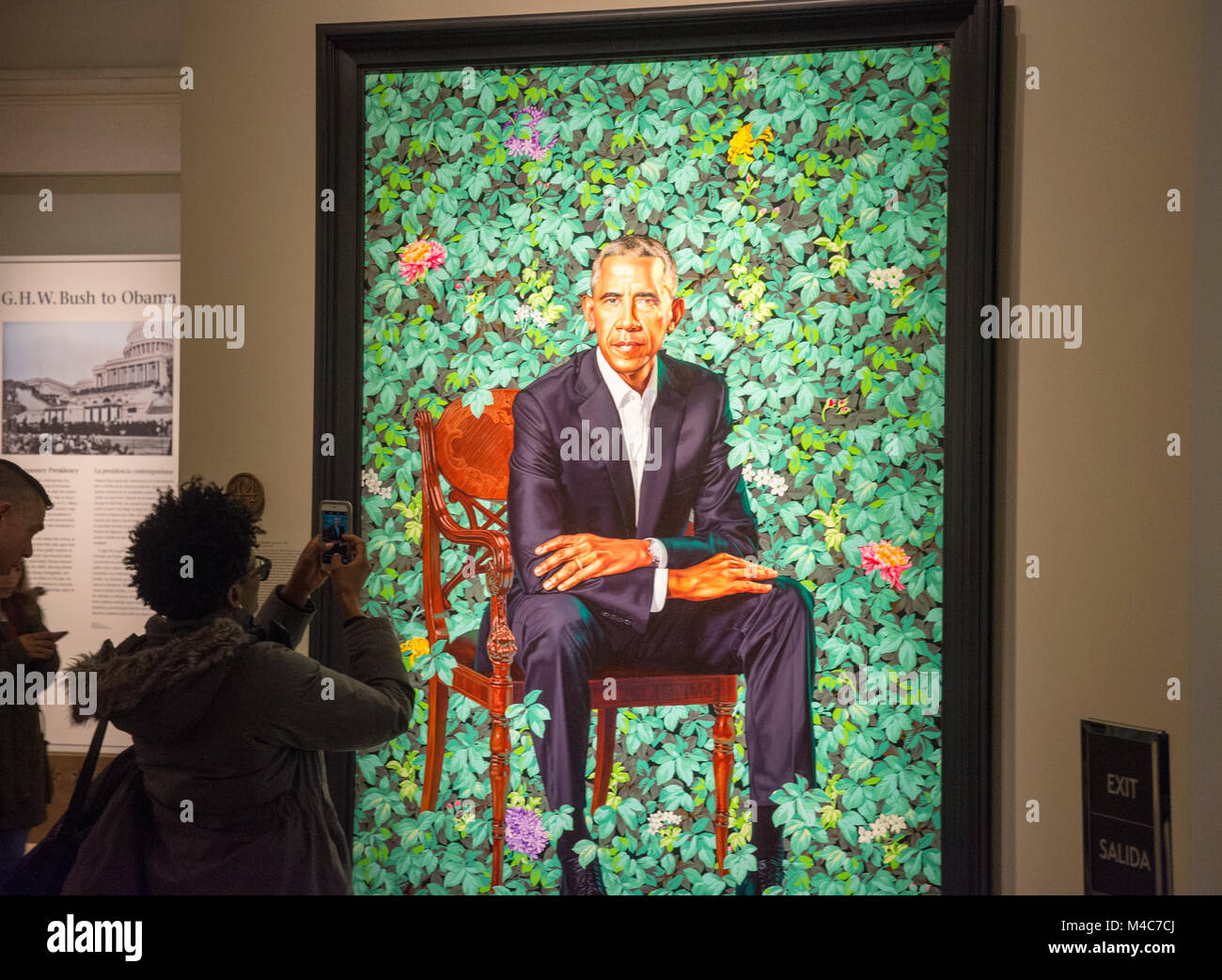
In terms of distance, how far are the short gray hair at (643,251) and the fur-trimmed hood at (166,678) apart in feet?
4.15

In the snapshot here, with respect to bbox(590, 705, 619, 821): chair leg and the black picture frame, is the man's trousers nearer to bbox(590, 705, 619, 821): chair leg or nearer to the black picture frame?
bbox(590, 705, 619, 821): chair leg

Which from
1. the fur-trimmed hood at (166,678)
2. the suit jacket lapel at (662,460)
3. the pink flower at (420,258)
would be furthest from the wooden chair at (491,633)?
the fur-trimmed hood at (166,678)

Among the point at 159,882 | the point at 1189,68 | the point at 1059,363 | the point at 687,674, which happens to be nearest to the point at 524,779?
the point at 687,674

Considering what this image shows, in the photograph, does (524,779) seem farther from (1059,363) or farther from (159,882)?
(1059,363)

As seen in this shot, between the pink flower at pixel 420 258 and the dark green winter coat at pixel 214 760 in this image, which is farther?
the pink flower at pixel 420 258

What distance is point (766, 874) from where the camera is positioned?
2.17 m

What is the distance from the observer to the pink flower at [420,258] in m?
2.25

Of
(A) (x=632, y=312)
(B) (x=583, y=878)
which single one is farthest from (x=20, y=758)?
(A) (x=632, y=312)

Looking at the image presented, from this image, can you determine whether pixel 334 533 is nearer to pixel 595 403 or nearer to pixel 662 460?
pixel 595 403

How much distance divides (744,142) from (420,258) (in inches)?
34.6

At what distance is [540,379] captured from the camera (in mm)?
2234

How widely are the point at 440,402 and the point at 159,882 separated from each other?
1.22 meters

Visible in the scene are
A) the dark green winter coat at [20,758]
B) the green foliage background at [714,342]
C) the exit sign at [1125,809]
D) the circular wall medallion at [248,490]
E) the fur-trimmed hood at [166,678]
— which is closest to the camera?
the fur-trimmed hood at [166,678]

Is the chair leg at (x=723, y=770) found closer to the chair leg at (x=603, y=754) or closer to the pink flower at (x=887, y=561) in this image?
the chair leg at (x=603, y=754)
